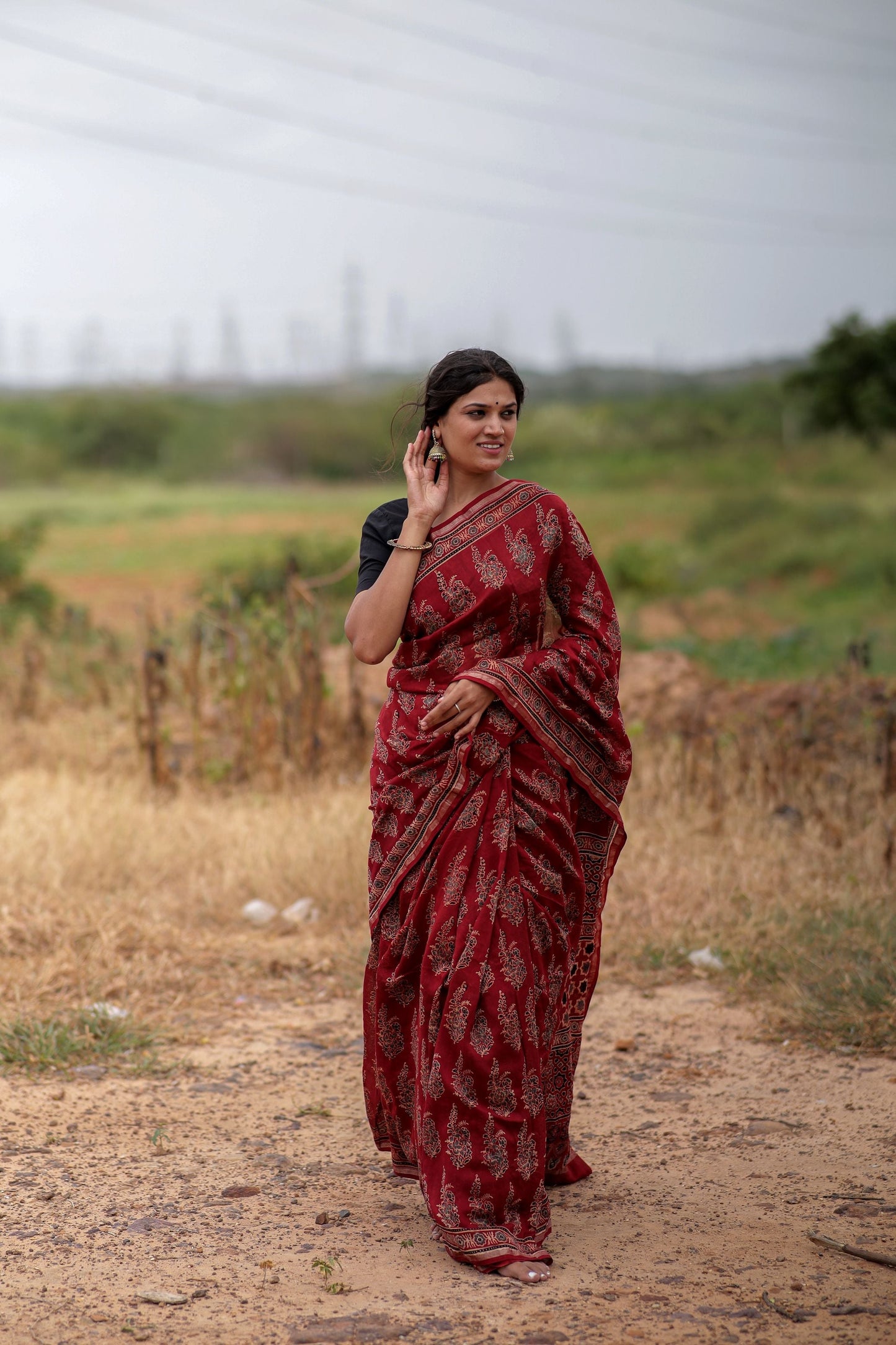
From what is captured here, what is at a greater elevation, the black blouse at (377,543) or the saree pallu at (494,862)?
the black blouse at (377,543)

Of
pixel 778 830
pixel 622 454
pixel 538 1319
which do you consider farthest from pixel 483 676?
pixel 622 454

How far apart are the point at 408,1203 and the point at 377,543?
1564mm

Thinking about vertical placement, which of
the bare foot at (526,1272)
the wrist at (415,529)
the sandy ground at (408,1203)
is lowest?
the sandy ground at (408,1203)

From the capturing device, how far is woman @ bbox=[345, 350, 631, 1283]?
2.81m

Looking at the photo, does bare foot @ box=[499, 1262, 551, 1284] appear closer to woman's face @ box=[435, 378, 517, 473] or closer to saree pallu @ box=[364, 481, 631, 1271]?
saree pallu @ box=[364, 481, 631, 1271]

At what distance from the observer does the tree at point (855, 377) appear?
22719mm

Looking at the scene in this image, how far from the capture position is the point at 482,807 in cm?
288

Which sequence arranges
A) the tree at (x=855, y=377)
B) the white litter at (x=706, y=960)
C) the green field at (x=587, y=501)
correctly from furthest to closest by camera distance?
the tree at (x=855, y=377), the green field at (x=587, y=501), the white litter at (x=706, y=960)

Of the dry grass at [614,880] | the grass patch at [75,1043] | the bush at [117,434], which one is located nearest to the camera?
the grass patch at [75,1043]

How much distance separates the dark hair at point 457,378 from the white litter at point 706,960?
2475mm

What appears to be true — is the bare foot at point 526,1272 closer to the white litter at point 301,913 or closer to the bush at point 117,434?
the white litter at point 301,913

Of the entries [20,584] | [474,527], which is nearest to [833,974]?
[474,527]

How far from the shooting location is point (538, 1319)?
257cm

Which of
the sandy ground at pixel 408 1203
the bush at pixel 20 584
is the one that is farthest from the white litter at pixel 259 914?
the bush at pixel 20 584
